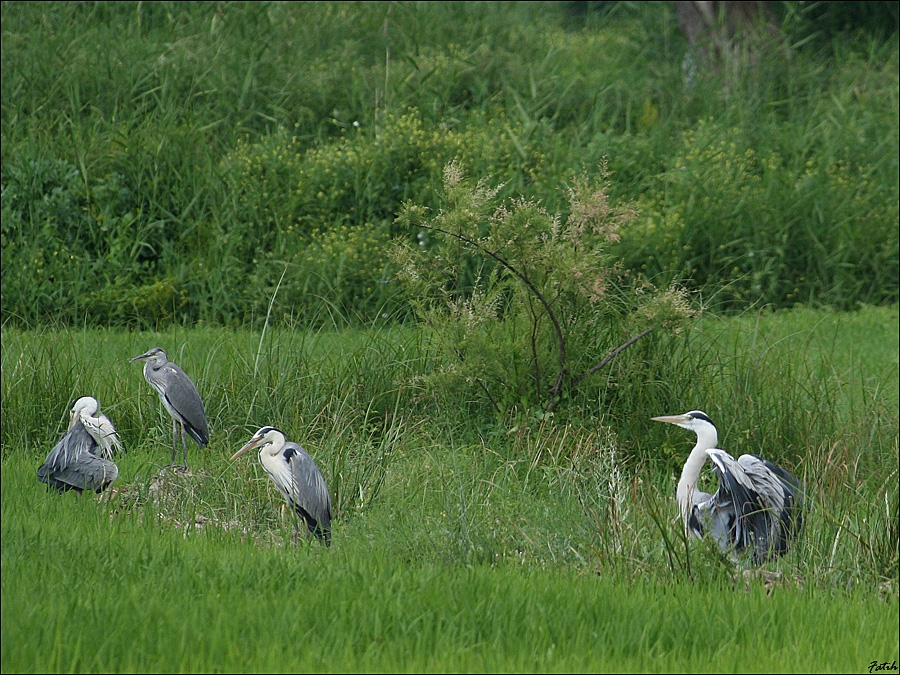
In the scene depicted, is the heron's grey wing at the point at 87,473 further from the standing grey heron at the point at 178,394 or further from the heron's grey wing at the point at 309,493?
the heron's grey wing at the point at 309,493

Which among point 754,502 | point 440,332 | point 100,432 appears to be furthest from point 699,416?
point 100,432

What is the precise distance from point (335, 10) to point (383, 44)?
4.69 ft

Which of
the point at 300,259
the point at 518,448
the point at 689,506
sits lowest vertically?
the point at 300,259

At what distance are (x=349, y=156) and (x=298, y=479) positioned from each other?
7326mm

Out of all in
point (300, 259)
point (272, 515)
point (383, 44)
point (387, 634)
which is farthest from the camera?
point (383, 44)

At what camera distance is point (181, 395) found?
18.7 ft

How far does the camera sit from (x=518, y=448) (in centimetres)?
638

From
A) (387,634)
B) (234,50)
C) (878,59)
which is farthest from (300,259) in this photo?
(878,59)

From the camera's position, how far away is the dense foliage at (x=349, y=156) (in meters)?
10.7

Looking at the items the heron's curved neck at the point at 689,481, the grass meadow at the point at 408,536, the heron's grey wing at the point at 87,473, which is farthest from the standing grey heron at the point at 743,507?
the heron's grey wing at the point at 87,473

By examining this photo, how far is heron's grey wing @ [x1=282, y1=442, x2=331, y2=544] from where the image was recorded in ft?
15.4

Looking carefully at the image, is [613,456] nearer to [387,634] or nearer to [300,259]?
[387,634]

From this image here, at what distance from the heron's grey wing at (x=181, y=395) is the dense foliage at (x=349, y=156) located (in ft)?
11.7

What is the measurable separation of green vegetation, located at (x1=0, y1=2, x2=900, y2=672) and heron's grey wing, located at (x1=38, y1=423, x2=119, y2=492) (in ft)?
0.39
